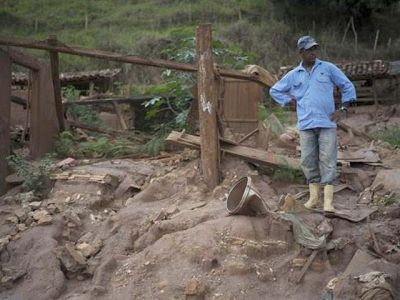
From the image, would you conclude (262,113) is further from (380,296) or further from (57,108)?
(380,296)

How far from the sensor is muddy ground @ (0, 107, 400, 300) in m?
4.88

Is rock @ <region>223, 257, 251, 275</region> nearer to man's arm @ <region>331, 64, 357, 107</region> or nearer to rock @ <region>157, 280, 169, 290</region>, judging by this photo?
rock @ <region>157, 280, 169, 290</region>

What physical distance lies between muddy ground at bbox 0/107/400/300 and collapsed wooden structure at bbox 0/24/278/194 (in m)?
0.43

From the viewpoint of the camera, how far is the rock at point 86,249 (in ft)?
18.8

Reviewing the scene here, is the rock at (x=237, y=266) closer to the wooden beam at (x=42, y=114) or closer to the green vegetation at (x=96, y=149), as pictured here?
the green vegetation at (x=96, y=149)

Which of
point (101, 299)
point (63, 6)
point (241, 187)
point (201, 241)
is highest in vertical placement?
point (63, 6)

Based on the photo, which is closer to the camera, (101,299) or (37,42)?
(101,299)

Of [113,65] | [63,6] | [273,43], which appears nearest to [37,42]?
[113,65]

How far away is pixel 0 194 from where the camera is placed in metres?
6.96

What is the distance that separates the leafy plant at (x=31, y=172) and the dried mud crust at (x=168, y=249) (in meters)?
0.34

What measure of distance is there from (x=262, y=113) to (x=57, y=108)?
350 centimetres

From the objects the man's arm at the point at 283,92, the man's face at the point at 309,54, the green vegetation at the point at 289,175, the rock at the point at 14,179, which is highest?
the man's face at the point at 309,54

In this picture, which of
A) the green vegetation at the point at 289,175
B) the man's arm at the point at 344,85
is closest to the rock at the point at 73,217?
the green vegetation at the point at 289,175

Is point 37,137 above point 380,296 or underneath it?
above
